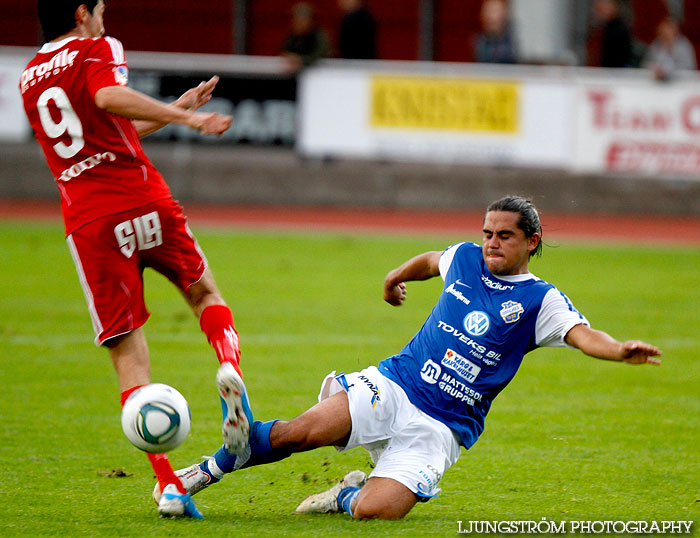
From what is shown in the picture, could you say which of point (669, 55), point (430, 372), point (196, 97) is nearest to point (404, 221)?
point (669, 55)

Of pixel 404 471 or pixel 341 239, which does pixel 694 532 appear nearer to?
pixel 404 471

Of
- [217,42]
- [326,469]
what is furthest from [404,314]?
[217,42]

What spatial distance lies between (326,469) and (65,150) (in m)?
2.10

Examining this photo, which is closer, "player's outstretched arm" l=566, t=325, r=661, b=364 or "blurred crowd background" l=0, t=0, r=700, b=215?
"player's outstretched arm" l=566, t=325, r=661, b=364

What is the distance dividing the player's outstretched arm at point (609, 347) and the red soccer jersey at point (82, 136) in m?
2.00

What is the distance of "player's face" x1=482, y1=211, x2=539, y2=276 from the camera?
4.88 m

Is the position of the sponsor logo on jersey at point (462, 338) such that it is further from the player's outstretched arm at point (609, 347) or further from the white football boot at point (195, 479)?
the white football boot at point (195, 479)

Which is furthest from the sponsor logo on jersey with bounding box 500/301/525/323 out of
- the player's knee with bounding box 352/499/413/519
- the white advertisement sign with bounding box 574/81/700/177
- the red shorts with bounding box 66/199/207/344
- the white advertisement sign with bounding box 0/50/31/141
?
the white advertisement sign with bounding box 0/50/31/141

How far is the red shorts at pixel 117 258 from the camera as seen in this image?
192 inches

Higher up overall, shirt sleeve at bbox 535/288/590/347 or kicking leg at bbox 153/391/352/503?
shirt sleeve at bbox 535/288/590/347

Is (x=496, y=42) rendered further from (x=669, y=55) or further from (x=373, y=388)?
(x=373, y=388)

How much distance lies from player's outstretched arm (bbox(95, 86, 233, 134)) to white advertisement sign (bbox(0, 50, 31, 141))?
1381 centimetres

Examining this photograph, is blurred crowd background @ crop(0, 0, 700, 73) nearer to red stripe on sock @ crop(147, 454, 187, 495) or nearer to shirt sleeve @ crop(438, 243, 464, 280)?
shirt sleeve @ crop(438, 243, 464, 280)

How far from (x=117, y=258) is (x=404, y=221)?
43.0 ft
